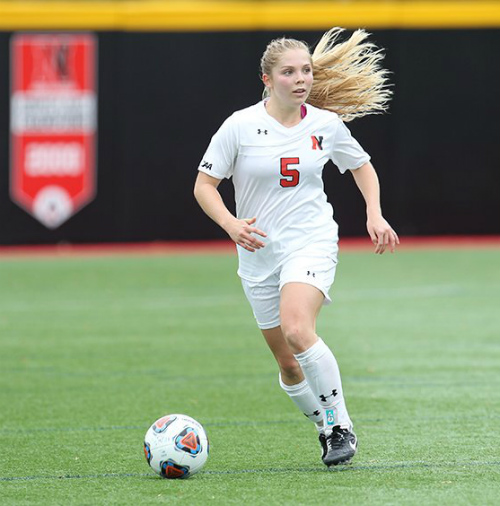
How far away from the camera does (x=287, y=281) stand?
6039 millimetres

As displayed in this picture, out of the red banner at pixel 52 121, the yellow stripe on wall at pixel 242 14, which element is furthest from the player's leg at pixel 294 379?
the yellow stripe on wall at pixel 242 14

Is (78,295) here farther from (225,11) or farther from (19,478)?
(19,478)

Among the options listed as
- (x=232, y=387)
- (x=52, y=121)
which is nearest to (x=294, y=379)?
(x=232, y=387)

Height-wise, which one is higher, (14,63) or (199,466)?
(14,63)

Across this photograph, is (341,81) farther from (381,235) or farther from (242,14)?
(242,14)

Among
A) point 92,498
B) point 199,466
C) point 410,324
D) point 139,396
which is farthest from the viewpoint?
point 410,324

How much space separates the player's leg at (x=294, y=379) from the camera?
6.30 m

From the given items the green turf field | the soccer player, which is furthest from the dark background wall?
the soccer player

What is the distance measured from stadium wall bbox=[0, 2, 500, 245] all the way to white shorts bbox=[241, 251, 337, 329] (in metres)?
Result: 12.8

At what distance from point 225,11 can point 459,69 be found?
13.0 feet

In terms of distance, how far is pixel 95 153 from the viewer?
62.8 ft

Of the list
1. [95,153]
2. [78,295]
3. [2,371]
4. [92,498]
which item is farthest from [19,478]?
[95,153]

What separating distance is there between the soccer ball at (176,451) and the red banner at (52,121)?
13.5 metres

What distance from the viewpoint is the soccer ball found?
575 cm
